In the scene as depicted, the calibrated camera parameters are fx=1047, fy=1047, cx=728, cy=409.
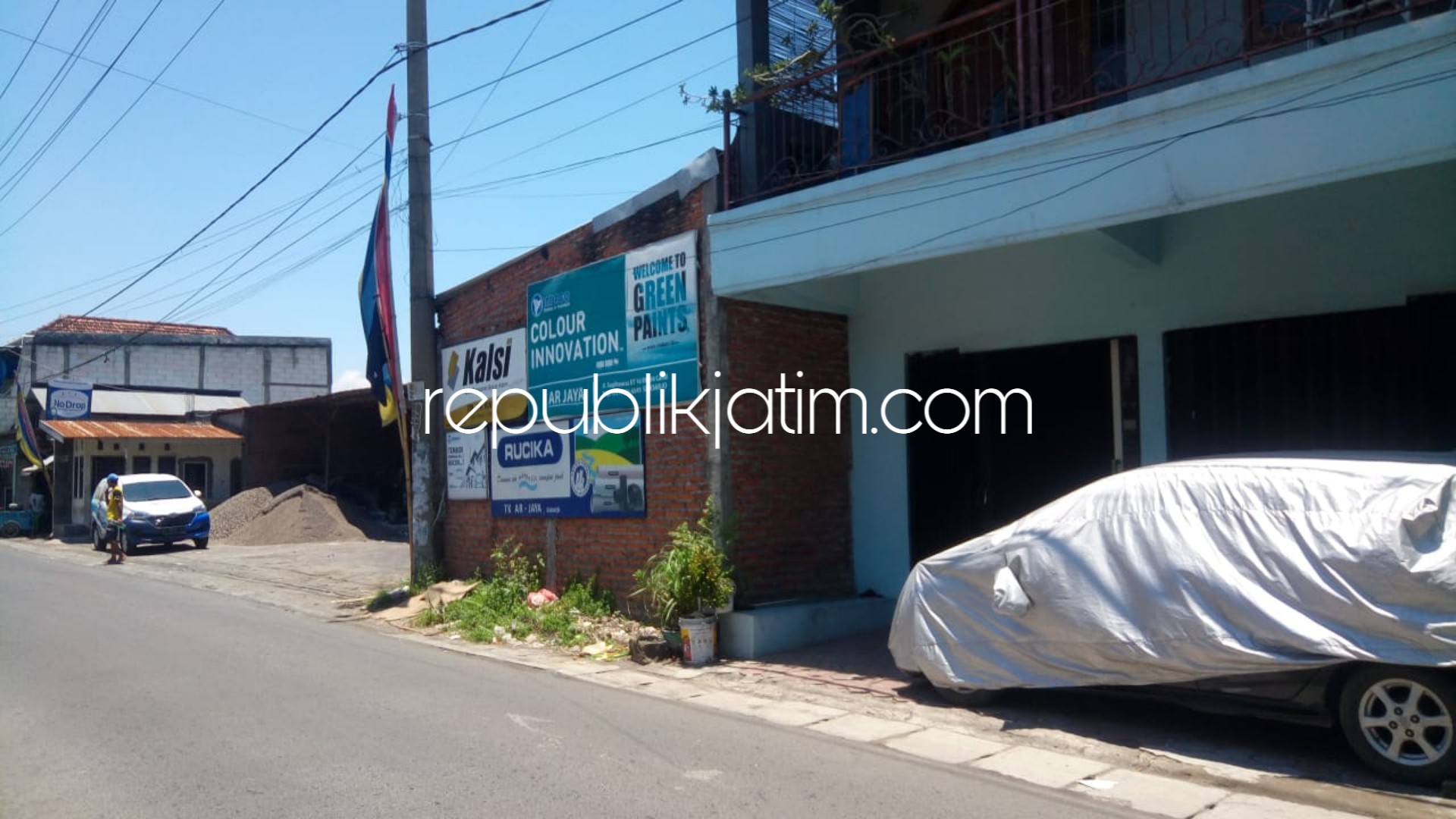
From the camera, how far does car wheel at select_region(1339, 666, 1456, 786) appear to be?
5.41 meters

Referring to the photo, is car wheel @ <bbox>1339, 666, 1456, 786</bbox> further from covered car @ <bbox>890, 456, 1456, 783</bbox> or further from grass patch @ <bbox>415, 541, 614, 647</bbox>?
grass patch @ <bbox>415, 541, 614, 647</bbox>

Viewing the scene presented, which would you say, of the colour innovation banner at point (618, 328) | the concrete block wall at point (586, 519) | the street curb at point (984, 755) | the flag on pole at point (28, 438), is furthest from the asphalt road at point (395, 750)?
the flag on pole at point (28, 438)

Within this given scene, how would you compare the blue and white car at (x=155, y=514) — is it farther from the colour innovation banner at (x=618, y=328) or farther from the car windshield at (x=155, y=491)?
the colour innovation banner at (x=618, y=328)

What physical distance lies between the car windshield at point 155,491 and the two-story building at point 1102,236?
66.4ft

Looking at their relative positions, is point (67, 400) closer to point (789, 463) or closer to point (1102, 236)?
point (789, 463)

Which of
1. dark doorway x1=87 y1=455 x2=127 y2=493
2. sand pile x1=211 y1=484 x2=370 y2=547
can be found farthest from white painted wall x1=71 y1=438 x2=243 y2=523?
sand pile x1=211 y1=484 x2=370 y2=547

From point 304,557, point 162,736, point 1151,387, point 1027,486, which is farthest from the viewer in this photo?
point 304,557

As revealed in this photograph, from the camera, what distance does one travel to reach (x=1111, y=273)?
978 centimetres

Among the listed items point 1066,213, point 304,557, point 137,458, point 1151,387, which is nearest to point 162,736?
point 1066,213

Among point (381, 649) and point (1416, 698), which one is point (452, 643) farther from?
point (1416, 698)

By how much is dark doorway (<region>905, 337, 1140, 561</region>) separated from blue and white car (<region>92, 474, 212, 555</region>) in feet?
64.5

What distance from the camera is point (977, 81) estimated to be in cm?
970

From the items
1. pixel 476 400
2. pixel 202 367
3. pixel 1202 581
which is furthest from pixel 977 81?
pixel 202 367

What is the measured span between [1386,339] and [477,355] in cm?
1071
